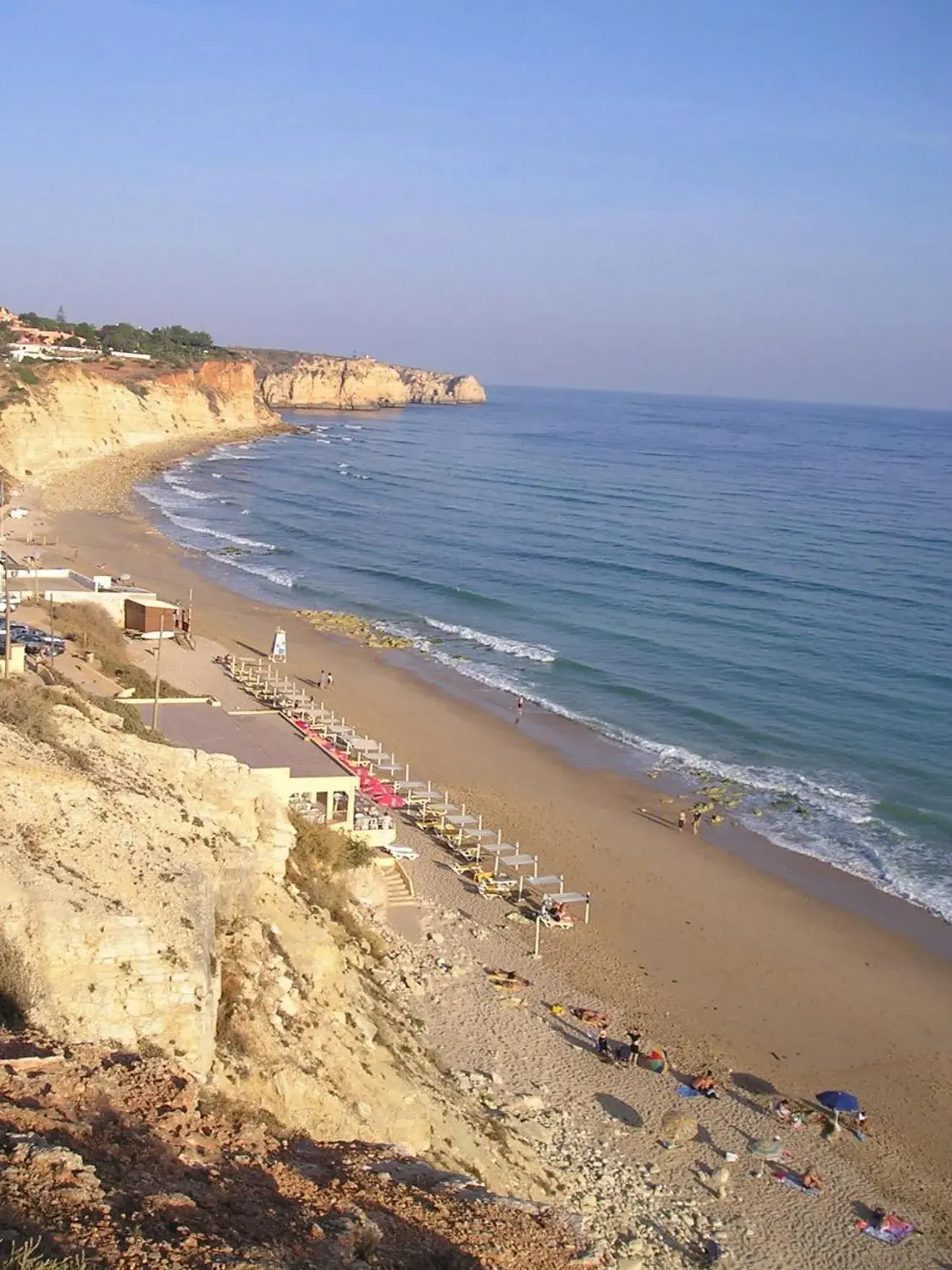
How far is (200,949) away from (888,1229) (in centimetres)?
944

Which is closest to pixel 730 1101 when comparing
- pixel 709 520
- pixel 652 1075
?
pixel 652 1075

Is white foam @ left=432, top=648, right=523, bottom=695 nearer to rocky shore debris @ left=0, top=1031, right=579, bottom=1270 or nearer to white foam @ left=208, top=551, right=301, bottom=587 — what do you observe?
white foam @ left=208, top=551, right=301, bottom=587

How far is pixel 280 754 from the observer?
21062mm

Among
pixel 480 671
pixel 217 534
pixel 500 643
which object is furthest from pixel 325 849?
pixel 217 534

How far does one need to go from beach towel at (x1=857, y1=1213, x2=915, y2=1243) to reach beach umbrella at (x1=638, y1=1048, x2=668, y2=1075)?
3.52 m

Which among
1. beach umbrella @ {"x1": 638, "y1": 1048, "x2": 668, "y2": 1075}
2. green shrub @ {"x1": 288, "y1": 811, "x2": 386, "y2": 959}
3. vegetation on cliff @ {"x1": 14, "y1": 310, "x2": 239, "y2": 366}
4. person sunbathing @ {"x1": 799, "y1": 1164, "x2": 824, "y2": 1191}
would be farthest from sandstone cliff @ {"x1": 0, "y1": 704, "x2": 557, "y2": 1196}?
vegetation on cliff @ {"x1": 14, "y1": 310, "x2": 239, "y2": 366}

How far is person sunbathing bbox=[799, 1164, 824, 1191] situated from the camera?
14406 mm

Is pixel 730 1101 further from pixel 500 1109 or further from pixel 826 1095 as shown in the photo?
pixel 500 1109

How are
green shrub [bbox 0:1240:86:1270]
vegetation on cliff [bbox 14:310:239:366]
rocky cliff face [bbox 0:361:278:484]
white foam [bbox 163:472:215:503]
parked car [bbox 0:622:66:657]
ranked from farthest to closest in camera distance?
vegetation on cliff [bbox 14:310:239:366] < white foam [bbox 163:472:215:503] < rocky cliff face [bbox 0:361:278:484] < parked car [bbox 0:622:66:657] < green shrub [bbox 0:1240:86:1270]

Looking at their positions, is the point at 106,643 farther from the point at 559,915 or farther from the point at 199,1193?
the point at 199,1193

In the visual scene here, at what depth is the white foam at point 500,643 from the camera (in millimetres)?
39688

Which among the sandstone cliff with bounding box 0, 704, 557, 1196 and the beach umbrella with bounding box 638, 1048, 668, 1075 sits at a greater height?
the sandstone cliff with bounding box 0, 704, 557, 1196

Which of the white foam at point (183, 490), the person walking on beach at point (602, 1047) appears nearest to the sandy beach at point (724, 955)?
the person walking on beach at point (602, 1047)

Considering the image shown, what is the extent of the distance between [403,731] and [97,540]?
26911mm
